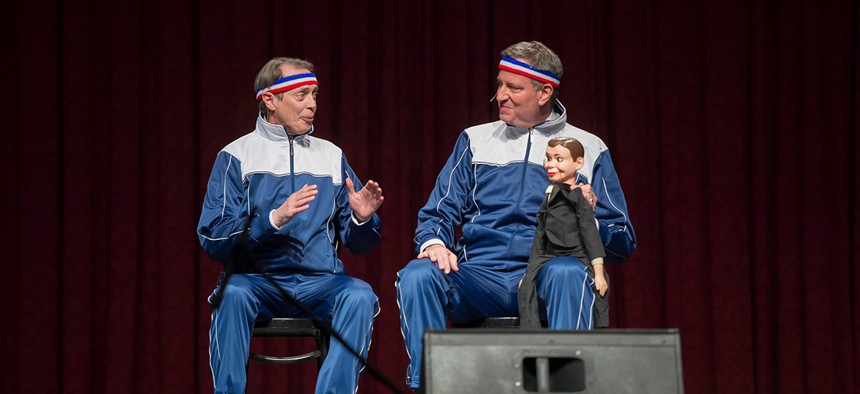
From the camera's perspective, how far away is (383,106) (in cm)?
466

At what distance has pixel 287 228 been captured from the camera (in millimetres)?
3182

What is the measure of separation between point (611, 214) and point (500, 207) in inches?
13.5

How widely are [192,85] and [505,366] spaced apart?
112 inches

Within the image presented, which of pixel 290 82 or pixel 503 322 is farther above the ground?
pixel 290 82

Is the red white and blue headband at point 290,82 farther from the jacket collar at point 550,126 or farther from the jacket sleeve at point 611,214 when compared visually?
the jacket sleeve at point 611,214

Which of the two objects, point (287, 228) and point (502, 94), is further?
point (502, 94)

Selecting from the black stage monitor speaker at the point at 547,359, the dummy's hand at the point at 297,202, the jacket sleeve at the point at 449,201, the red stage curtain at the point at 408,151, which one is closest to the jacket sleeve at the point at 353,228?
the jacket sleeve at the point at 449,201

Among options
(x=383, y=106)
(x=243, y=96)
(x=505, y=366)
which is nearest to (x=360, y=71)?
(x=383, y=106)

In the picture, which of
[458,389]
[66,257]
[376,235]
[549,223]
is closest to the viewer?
[458,389]

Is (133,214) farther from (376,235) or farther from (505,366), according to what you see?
(505,366)

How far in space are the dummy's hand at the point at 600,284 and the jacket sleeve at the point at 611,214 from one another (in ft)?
0.98

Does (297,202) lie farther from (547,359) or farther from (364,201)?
(547,359)

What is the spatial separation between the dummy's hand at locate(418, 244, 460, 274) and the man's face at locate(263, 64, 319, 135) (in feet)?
2.04

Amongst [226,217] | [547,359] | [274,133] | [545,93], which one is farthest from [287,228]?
[547,359]
